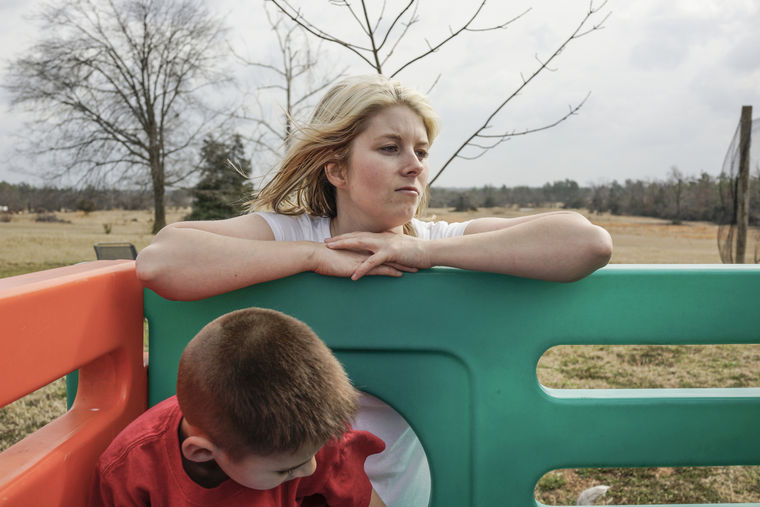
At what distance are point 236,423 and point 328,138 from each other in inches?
39.5

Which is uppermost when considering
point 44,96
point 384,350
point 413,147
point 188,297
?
point 44,96

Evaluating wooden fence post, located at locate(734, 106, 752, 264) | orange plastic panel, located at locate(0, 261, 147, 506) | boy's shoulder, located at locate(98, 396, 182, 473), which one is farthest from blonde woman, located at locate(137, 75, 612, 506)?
wooden fence post, located at locate(734, 106, 752, 264)

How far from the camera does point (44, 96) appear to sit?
43.4 ft

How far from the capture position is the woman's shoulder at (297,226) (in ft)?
5.46

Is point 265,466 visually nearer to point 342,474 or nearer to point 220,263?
point 342,474

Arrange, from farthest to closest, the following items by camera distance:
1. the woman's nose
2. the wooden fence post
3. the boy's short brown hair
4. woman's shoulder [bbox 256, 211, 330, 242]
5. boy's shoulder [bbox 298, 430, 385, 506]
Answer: the wooden fence post < woman's shoulder [bbox 256, 211, 330, 242] < the woman's nose < boy's shoulder [bbox 298, 430, 385, 506] < the boy's short brown hair

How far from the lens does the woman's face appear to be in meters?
1.58

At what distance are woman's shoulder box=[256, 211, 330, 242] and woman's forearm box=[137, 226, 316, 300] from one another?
358 millimetres

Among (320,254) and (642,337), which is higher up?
(320,254)

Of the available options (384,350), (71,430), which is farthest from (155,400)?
(384,350)

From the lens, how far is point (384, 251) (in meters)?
1.30

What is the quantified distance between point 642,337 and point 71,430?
125cm

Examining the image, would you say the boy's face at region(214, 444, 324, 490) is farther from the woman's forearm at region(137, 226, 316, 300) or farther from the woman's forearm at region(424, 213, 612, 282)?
the woman's forearm at region(424, 213, 612, 282)

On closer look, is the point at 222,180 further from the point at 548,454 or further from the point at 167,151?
the point at 548,454
